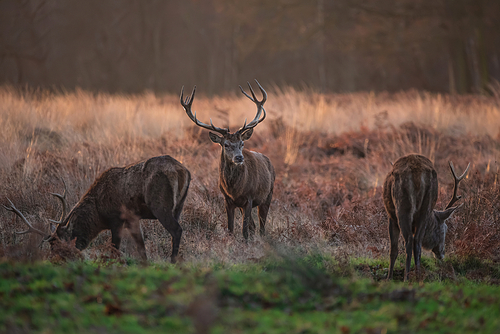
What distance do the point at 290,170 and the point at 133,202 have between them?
20.2 ft

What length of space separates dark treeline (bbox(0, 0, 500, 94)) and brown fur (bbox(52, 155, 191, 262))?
1641 centimetres

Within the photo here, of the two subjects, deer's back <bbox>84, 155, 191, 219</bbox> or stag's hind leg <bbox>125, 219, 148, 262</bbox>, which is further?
deer's back <bbox>84, 155, 191, 219</bbox>

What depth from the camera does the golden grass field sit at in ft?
27.5

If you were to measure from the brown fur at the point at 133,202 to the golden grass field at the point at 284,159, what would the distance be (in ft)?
1.79

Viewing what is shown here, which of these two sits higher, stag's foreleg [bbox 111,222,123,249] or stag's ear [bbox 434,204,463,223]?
stag's ear [bbox 434,204,463,223]

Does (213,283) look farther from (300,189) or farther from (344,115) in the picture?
(344,115)

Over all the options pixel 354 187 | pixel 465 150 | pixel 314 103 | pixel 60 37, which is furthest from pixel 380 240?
pixel 60 37

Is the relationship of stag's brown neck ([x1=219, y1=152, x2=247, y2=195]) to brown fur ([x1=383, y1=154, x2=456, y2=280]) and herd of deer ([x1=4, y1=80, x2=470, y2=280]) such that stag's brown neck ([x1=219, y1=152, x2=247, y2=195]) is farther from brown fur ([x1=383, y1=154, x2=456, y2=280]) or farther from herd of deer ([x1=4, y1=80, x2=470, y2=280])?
brown fur ([x1=383, y1=154, x2=456, y2=280])

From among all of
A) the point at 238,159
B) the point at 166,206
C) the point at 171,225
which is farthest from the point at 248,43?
the point at 171,225

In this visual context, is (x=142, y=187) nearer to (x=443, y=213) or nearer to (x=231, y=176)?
(x=231, y=176)

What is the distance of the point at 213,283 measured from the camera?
15.4 ft

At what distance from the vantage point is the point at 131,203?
24.0ft

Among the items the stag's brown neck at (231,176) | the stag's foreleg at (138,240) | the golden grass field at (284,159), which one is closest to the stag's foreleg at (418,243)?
the golden grass field at (284,159)

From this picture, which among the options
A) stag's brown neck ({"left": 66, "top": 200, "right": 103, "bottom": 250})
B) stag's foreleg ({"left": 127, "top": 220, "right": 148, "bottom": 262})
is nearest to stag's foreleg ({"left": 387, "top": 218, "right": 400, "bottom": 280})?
stag's foreleg ({"left": 127, "top": 220, "right": 148, "bottom": 262})
